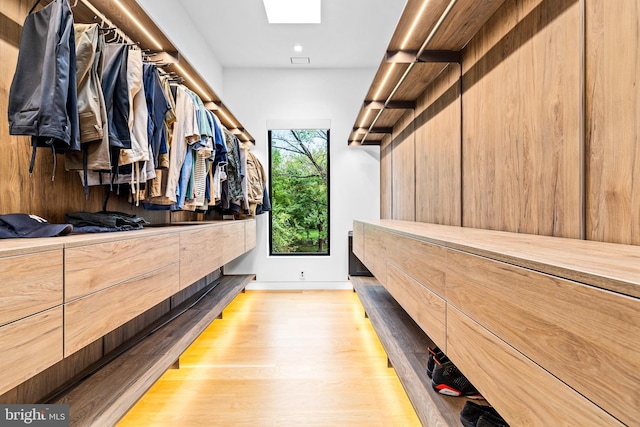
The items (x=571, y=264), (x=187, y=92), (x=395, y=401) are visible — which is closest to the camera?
(x=571, y=264)

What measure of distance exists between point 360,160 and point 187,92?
107 inches

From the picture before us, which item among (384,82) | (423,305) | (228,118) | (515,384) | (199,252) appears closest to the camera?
(515,384)

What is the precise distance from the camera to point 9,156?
133cm

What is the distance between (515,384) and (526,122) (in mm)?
1135

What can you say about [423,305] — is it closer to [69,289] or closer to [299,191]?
[69,289]

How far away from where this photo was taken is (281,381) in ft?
6.66

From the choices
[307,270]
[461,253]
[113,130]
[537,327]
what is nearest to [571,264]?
[537,327]

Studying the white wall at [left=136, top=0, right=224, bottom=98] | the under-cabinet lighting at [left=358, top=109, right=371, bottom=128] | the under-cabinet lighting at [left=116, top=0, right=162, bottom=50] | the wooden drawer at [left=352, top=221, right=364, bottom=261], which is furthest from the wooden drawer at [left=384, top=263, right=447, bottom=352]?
the white wall at [left=136, top=0, right=224, bottom=98]

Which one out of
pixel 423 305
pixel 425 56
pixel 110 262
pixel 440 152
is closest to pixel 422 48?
pixel 425 56

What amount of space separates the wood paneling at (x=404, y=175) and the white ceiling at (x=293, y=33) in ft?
4.08

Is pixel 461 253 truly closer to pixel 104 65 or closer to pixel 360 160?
pixel 104 65

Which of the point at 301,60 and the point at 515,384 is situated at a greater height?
the point at 301,60

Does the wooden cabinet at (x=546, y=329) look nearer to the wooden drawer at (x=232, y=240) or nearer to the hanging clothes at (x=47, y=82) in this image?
the hanging clothes at (x=47, y=82)

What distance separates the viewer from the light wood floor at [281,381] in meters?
1.68
